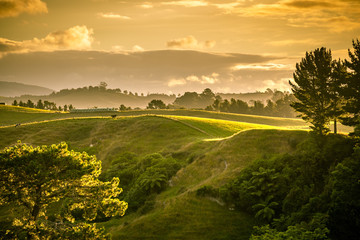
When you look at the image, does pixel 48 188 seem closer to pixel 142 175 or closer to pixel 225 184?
pixel 225 184

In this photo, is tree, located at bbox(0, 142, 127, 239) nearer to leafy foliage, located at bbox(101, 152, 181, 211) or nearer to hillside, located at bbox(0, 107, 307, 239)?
hillside, located at bbox(0, 107, 307, 239)

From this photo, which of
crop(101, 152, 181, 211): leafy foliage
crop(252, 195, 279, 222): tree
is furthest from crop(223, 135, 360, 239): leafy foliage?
crop(101, 152, 181, 211): leafy foliage

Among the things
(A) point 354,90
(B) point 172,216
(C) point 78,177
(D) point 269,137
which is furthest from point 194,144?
(C) point 78,177

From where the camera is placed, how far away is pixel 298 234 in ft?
85.3

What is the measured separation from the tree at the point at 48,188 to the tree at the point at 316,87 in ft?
98.3

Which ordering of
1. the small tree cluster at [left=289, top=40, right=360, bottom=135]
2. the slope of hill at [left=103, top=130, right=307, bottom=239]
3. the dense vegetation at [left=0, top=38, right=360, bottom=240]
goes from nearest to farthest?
the dense vegetation at [left=0, top=38, right=360, bottom=240]
the slope of hill at [left=103, top=130, right=307, bottom=239]
the small tree cluster at [left=289, top=40, right=360, bottom=135]

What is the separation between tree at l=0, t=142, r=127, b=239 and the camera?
25.2 metres

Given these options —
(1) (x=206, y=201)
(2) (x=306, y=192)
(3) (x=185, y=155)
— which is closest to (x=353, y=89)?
(2) (x=306, y=192)

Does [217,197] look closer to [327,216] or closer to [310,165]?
[310,165]

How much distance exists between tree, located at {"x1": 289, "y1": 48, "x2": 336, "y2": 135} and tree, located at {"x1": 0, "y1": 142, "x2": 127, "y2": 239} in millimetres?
29975

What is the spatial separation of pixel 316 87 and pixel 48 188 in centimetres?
3829

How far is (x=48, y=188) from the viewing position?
89.0 ft

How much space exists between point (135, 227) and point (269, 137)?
26871 millimetres

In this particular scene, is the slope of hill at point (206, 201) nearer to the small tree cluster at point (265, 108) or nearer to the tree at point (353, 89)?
the tree at point (353, 89)
